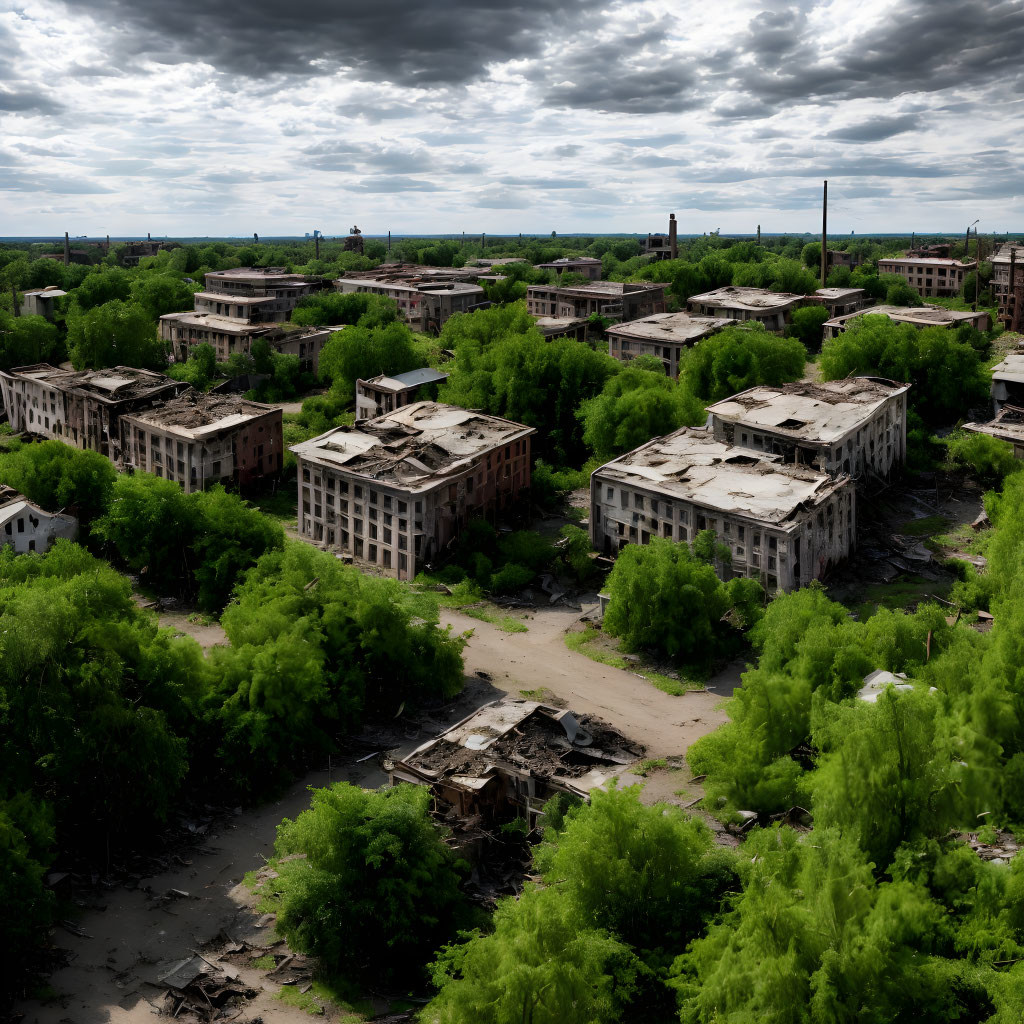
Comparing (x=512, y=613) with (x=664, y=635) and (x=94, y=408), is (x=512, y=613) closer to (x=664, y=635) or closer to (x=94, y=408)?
(x=664, y=635)

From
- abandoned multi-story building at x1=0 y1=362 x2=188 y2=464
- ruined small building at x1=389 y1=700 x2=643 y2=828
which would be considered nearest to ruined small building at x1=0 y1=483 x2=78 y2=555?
abandoned multi-story building at x1=0 y1=362 x2=188 y2=464

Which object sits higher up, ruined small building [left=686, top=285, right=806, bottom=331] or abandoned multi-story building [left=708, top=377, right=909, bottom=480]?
ruined small building [left=686, top=285, right=806, bottom=331]

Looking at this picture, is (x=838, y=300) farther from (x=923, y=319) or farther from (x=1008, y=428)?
(x=1008, y=428)

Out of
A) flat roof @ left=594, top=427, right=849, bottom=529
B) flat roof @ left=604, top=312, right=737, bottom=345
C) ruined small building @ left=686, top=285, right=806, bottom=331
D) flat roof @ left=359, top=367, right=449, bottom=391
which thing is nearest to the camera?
flat roof @ left=594, top=427, right=849, bottom=529

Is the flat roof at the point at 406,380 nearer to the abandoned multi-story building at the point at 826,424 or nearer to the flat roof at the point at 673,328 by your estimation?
the flat roof at the point at 673,328

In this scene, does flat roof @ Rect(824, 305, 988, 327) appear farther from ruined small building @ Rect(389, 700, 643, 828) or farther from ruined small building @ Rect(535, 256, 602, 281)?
ruined small building @ Rect(389, 700, 643, 828)

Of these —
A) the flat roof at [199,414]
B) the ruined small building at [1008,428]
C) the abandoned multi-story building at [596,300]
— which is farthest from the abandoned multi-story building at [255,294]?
the ruined small building at [1008,428]
